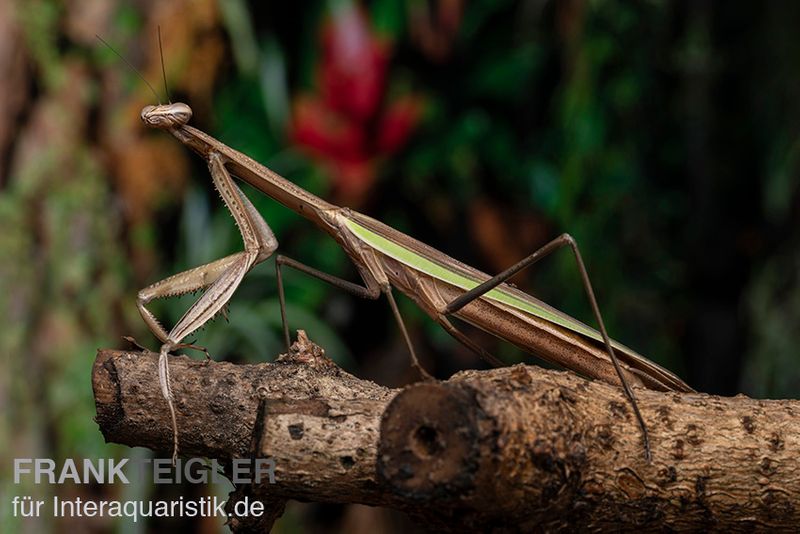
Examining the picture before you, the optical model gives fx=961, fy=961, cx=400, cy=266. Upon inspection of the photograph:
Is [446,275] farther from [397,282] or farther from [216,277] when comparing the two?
[216,277]

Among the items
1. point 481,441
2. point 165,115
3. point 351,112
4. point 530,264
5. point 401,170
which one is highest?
point 351,112

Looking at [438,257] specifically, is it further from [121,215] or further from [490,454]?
[121,215]

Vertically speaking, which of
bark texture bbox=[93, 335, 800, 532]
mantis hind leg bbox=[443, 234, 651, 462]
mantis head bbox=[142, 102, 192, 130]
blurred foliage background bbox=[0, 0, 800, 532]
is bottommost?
bark texture bbox=[93, 335, 800, 532]

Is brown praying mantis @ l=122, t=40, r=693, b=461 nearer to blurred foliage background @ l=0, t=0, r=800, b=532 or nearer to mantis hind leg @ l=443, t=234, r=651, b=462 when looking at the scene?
mantis hind leg @ l=443, t=234, r=651, b=462

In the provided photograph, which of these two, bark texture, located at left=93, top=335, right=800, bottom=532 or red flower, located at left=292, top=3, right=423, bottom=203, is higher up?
red flower, located at left=292, top=3, right=423, bottom=203

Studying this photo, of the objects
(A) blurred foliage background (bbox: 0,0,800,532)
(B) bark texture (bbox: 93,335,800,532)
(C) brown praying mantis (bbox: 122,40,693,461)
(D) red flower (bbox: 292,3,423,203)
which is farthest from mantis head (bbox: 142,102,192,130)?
(D) red flower (bbox: 292,3,423,203)

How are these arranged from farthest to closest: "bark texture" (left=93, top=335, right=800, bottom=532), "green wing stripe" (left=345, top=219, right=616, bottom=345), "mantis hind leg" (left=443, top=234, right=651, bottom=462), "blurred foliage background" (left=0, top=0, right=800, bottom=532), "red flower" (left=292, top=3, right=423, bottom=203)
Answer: "red flower" (left=292, top=3, right=423, bottom=203)
"blurred foliage background" (left=0, top=0, right=800, bottom=532)
"green wing stripe" (left=345, top=219, right=616, bottom=345)
"mantis hind leg" (left=443, top=234, right=651, bottom=462)
"bark texture" (left=93, top=335, right=800, bottom=532)

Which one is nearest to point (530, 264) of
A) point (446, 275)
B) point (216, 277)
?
point (446, 275)

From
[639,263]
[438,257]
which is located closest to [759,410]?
[438,257]
